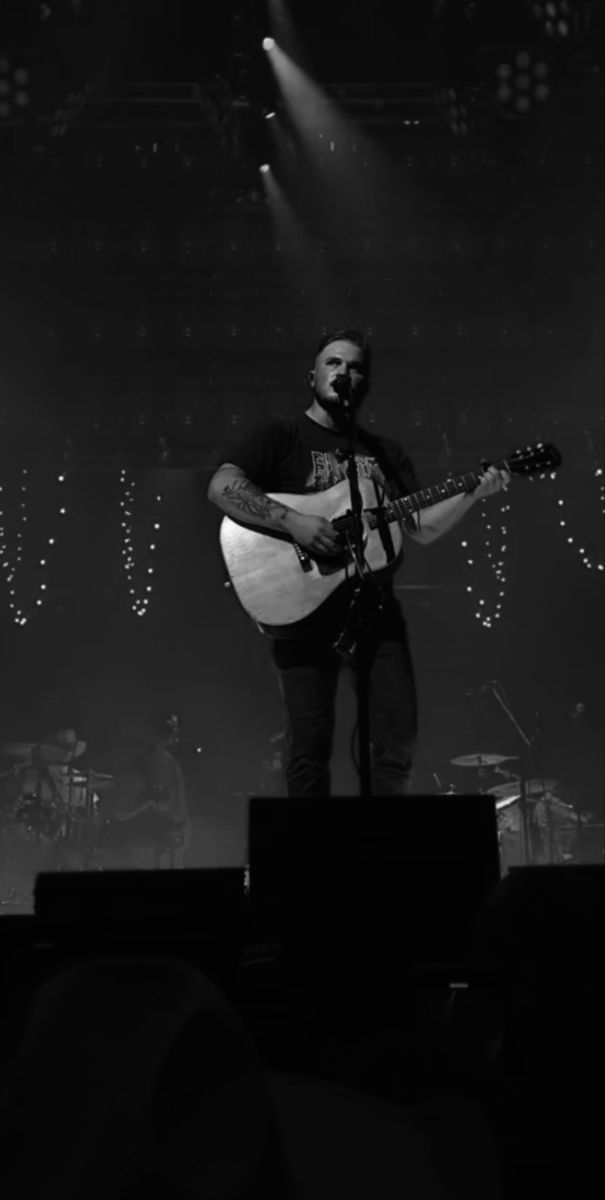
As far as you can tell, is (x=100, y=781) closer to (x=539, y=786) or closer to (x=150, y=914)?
(x=539, y=786)

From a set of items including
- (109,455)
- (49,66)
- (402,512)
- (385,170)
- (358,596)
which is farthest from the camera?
(109,455)

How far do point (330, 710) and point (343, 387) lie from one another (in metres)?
1.20

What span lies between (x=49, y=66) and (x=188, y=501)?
3.76m

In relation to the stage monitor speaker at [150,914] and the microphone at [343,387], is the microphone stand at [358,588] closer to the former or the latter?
the microphone at [343,387]

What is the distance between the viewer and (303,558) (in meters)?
3.92

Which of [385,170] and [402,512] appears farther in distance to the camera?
[385,170]

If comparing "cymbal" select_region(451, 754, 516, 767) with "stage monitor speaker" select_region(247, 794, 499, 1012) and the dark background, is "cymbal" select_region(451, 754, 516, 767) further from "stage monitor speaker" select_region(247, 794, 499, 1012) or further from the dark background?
"stage monitor speaker" select_region(247, 794, 499, 1012)

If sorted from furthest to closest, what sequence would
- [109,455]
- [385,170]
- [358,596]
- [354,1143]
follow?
1. [109,455]
2. [385,170]
3. [358,596]
4. [354,1143]

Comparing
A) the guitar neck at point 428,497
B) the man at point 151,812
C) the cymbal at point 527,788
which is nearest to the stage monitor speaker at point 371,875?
the guitar neck at point 428,497

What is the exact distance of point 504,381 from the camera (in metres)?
9.18

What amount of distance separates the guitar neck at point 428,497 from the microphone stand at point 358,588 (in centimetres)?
14

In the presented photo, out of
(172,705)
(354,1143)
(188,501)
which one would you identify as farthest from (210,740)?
(354,1143)

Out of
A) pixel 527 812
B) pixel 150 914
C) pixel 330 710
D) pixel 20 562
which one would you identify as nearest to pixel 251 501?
pixel 330 710

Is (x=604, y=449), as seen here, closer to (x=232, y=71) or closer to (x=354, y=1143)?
(x=232, y=71)
